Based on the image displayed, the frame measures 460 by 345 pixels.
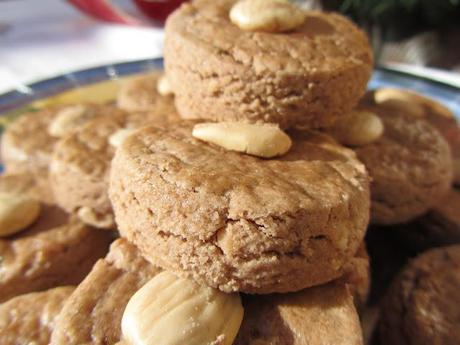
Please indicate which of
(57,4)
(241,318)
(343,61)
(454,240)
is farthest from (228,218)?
(57,4)

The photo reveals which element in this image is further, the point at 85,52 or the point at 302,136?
the point at 85,52

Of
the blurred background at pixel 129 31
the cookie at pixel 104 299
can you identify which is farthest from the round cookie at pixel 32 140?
the blurred background at pixel 129 31

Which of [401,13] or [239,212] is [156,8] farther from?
[239,212]

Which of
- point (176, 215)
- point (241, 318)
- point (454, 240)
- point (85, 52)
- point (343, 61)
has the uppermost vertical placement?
point (343, 61)

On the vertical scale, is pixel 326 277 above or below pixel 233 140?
below

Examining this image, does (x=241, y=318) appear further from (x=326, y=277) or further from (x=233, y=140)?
(x=233, y=140)

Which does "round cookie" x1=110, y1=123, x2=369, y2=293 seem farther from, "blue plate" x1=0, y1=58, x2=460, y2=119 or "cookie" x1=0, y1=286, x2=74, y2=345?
"blue plate" x1=0, y1=58, x2=460, y2=119

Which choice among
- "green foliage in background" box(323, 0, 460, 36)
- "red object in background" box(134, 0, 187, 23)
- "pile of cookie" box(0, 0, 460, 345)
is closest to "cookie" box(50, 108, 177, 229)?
"pile of cookie" box(0, 0, 460, 345)
